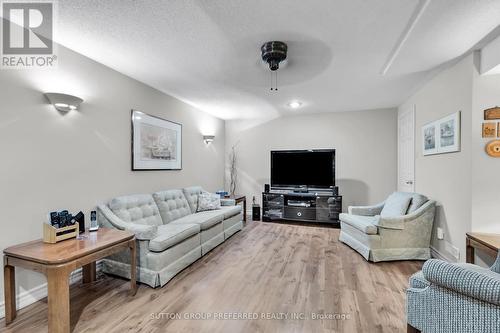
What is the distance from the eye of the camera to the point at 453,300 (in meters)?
1.34

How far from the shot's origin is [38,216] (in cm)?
216

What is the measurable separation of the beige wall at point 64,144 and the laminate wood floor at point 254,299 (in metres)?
0.72

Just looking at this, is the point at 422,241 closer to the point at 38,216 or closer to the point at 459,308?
the point at 459,308

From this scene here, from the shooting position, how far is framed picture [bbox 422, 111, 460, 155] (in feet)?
8.52

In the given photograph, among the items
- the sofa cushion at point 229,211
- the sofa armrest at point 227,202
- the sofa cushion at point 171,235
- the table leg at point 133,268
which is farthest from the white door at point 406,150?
the table leg at point 133,268

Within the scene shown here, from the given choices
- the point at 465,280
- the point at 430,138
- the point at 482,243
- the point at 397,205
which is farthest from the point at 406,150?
the point at 465,280

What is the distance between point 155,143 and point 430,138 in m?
3.99

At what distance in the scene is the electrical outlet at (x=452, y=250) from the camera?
2.61 metres

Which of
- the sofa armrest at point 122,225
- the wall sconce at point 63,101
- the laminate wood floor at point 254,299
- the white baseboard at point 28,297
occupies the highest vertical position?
the wall sconce at point 63,101

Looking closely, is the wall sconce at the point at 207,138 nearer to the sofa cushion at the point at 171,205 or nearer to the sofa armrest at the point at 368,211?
the sofa cushion at the point at 171,205

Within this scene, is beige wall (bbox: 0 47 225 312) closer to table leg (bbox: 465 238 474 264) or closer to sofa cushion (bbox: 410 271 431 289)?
sofa cushion (bbox: 410 271 431 289)

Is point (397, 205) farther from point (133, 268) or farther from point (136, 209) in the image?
point (136, 209)

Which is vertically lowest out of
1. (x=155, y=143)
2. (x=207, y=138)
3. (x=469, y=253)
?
(x=469, y=253)

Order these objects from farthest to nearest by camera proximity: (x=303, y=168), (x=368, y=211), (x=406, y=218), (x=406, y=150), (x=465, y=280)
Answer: (x=303, y=168)
(x=406, y=150)
(x=368, y=211)
(x=406, y=218)
(x=465, y=280)
